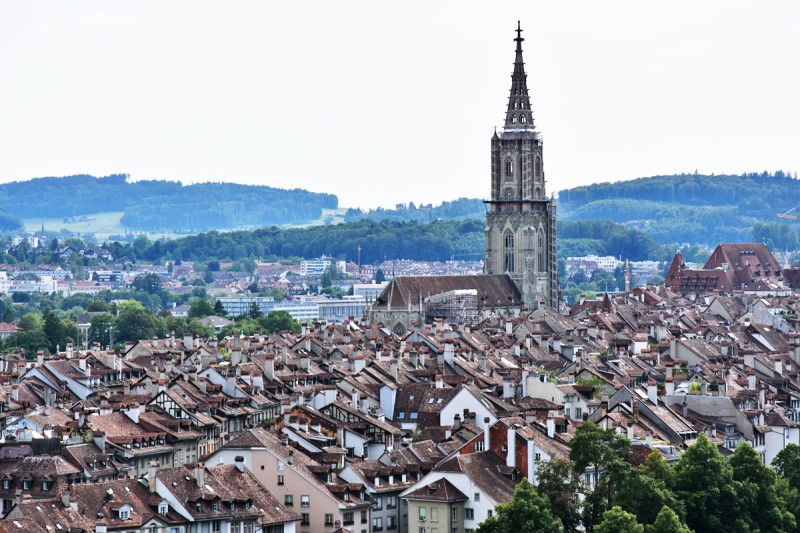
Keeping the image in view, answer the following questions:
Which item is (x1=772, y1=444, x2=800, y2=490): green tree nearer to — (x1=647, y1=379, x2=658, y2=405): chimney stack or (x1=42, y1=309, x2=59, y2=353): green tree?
(x1=647, y1=379, x2=658, y2=405): chimney stack

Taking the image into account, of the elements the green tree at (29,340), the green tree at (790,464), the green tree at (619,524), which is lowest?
the green tree at (29,340)

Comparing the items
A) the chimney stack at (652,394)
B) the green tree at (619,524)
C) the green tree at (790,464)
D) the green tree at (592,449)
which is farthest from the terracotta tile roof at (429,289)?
the green tree at (619,524)

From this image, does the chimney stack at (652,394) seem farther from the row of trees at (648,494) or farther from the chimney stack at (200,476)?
the chimney stack at (200,476)

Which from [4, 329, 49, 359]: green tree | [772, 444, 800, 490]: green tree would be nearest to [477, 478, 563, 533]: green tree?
[772, 444, 800, 490]: green tree

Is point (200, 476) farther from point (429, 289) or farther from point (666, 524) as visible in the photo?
point (429, 289)

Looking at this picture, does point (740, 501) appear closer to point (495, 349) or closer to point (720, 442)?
point (720, 442)

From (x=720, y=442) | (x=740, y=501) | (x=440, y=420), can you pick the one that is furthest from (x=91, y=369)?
(x=740, y=501)
